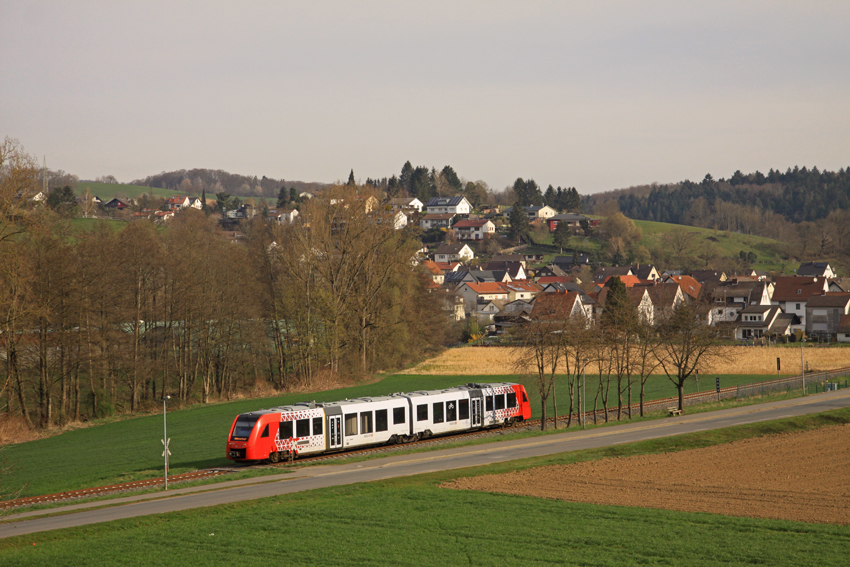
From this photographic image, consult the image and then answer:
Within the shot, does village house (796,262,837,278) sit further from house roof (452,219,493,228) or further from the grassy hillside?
house roof (452,219,493,228)

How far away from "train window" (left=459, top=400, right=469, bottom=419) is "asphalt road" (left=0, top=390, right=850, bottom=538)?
4.30m

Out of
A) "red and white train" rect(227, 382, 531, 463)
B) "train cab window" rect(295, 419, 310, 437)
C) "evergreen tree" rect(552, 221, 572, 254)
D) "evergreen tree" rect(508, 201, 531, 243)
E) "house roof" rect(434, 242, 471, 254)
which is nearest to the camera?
"red and white train" rect(227, 382, 531, 463)

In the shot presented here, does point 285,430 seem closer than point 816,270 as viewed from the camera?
Yes

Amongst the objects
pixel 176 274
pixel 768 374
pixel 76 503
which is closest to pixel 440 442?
pixel 76 503

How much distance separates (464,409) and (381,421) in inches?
235

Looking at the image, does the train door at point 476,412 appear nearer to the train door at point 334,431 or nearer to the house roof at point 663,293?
the train door at point 334,431

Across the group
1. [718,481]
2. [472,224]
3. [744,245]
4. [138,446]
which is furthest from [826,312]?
[472,224]

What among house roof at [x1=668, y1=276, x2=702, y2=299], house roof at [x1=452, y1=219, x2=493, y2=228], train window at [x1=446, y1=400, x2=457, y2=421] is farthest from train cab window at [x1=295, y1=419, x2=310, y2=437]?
house roof at [x1=452, y1=219, x2=493, y2=228]

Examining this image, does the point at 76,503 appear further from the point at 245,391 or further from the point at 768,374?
the point at 768,374

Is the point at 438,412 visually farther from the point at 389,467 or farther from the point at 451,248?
the point at 451,248

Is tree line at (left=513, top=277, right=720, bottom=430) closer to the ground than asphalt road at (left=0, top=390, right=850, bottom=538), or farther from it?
farther from it

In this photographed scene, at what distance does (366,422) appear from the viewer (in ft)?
120

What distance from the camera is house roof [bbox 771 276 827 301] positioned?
109500 mm

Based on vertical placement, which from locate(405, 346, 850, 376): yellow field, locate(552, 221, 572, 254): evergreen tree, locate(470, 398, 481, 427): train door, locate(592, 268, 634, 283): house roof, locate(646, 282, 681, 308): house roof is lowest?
locate(405, 346, 850, 376): yellow field
